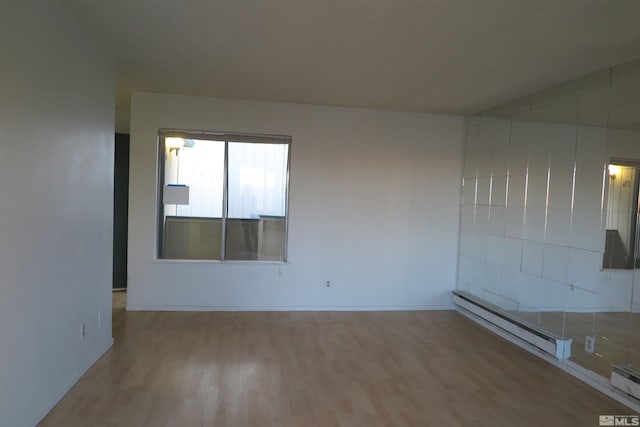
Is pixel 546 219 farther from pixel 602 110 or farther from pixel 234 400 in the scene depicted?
pixel 234 400

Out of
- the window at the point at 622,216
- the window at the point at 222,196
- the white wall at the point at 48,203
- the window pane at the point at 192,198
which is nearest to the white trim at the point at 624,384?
the window at the point at 622,216

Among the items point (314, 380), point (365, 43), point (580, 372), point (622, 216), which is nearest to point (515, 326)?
point (580, 372)

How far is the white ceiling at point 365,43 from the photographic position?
2418mm

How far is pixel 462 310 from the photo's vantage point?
5211 millimetres

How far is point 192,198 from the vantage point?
16.3 ft

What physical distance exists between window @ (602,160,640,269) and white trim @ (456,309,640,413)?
0.95 meters

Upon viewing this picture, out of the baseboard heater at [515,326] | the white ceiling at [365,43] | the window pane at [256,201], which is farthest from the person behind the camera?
the window pane at [256,201]

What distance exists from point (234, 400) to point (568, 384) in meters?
2.79

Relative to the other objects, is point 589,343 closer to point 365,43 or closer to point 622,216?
point 622,216

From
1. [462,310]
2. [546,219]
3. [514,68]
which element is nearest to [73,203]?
[514,68]

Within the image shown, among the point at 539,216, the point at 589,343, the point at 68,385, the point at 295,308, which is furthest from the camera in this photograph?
the point at 295,308

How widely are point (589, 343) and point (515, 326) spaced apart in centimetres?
75

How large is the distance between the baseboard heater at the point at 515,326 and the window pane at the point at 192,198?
3.26m

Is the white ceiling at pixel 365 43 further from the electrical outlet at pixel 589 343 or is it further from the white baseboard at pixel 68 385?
the white baseboard at pixel 68 385
